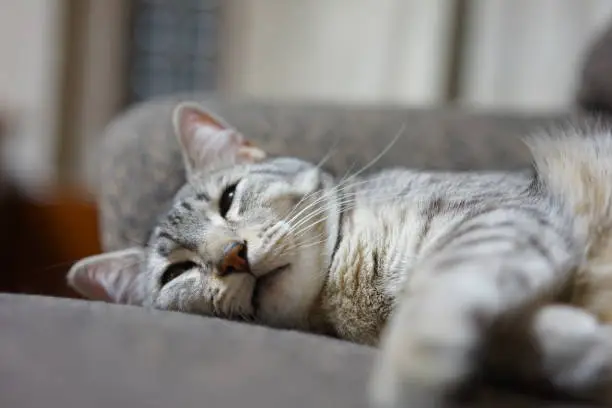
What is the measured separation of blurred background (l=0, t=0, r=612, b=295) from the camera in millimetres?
2572

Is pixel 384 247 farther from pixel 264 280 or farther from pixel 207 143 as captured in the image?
pixel 207 143

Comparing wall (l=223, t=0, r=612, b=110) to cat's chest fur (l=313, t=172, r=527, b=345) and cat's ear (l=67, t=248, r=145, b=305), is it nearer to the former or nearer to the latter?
cat's chest fur (l=313, t=172, r=527, b=345)

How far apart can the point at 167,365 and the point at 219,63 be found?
8.59 ft

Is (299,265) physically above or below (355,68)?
below

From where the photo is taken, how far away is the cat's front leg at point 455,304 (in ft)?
1.81

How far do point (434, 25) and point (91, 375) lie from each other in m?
2.30

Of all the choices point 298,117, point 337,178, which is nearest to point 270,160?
point 337,178

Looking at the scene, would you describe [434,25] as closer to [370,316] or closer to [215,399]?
[370,316]

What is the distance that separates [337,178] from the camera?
1283 millimetres

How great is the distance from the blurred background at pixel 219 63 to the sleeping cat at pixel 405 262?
133 centimetres

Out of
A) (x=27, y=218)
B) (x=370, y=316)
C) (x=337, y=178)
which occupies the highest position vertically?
(x=337, y=178)

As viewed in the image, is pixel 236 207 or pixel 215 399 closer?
pixel 215 399

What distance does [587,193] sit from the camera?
3.24 ft

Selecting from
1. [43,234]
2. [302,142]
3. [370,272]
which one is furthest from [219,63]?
[370,272]
